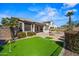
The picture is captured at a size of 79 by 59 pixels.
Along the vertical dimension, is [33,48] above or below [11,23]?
below

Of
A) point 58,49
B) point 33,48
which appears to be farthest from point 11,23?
point 58,49

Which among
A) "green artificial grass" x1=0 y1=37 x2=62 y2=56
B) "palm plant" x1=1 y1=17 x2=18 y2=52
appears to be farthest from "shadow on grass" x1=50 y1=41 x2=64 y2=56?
"palm plant" x1=1 y1=17 x2=18 y2=52

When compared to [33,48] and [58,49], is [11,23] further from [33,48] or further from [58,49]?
[58,49]

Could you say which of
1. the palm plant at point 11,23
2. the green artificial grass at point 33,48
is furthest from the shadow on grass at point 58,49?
the palm plant at point 11,23

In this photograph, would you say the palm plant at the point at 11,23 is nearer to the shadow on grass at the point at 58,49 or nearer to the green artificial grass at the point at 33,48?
the green artificial grass at the point at 33,48

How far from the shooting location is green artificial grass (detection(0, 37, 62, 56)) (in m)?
5.06

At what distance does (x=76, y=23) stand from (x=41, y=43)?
68 centimetres

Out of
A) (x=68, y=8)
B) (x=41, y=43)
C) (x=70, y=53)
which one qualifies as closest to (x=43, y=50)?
(x=41, y=43)

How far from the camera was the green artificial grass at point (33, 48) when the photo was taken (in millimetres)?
5059

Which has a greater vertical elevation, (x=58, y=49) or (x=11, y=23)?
(x=11, y=23)

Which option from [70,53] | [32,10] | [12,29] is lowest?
[70,53]

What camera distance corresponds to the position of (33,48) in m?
5.08

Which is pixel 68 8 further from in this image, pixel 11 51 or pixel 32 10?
pixel 11 51

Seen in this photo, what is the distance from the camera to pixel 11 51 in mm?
5090
